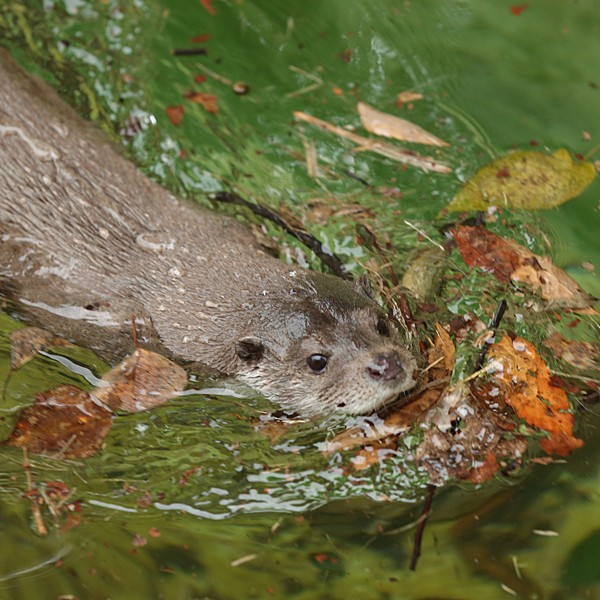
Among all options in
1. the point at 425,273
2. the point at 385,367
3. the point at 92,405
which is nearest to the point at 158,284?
the point at 92,405

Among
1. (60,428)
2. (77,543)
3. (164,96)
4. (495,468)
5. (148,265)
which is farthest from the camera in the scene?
(164,96)

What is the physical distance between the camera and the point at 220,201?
15.5 feet

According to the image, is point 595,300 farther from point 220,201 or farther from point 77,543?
point 77,543

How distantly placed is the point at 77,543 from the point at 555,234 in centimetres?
281

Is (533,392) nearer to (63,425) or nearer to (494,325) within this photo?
(494,325)

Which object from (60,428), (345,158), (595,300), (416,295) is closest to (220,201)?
(345,158)

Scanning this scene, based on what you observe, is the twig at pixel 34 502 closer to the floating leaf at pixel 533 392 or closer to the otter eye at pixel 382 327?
the otter eye at pixel 382 327

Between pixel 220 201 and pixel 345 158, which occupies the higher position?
pixel 345 158

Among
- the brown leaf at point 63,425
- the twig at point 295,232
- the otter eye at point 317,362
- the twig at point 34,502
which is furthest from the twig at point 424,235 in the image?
the twig at point 34,502

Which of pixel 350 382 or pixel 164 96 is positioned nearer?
pixel 350 382

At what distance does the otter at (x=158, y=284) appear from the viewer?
3578mm

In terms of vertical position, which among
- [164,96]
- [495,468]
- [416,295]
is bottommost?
[495,468]

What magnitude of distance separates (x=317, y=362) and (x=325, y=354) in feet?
0.18

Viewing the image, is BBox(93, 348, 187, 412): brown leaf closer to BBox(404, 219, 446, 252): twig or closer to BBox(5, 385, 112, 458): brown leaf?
BBox(5, 385, 112, 458): brown leaf
